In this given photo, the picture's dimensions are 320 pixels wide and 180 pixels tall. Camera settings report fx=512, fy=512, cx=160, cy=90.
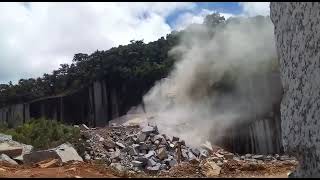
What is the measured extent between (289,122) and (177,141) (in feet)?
70.0

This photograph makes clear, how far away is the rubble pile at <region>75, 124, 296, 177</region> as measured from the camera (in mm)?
19547

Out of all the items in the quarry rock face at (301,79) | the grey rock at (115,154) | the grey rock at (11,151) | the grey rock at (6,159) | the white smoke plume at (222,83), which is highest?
the white smoke plume at (222,83)

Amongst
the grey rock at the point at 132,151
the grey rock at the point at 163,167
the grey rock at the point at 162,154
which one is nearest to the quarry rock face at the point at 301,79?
the grey rock at the point at 163,167

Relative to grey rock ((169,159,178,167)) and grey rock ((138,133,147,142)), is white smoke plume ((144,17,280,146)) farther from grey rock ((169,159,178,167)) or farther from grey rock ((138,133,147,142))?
grey rock ((169,159,178,167))

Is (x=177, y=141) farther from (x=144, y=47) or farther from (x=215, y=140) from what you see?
(x=144, y=47)

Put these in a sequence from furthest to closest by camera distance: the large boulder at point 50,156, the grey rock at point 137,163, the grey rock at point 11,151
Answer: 1. the grey rock at point 137,163
2. the grey rock at point 11,151
3. the large boulder at point 50,156

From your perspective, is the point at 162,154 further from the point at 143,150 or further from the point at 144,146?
the point at 144,146

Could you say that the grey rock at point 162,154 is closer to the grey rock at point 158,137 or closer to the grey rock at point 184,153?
the grey rock at point 184,153

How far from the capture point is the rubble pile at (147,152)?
19.5 meters

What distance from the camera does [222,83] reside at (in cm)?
4044

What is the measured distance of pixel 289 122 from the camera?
3.51 m

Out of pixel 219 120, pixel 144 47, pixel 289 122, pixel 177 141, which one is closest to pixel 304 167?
pixel 289 122

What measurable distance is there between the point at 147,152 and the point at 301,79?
64.7 ft

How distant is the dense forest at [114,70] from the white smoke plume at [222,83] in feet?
8.88
